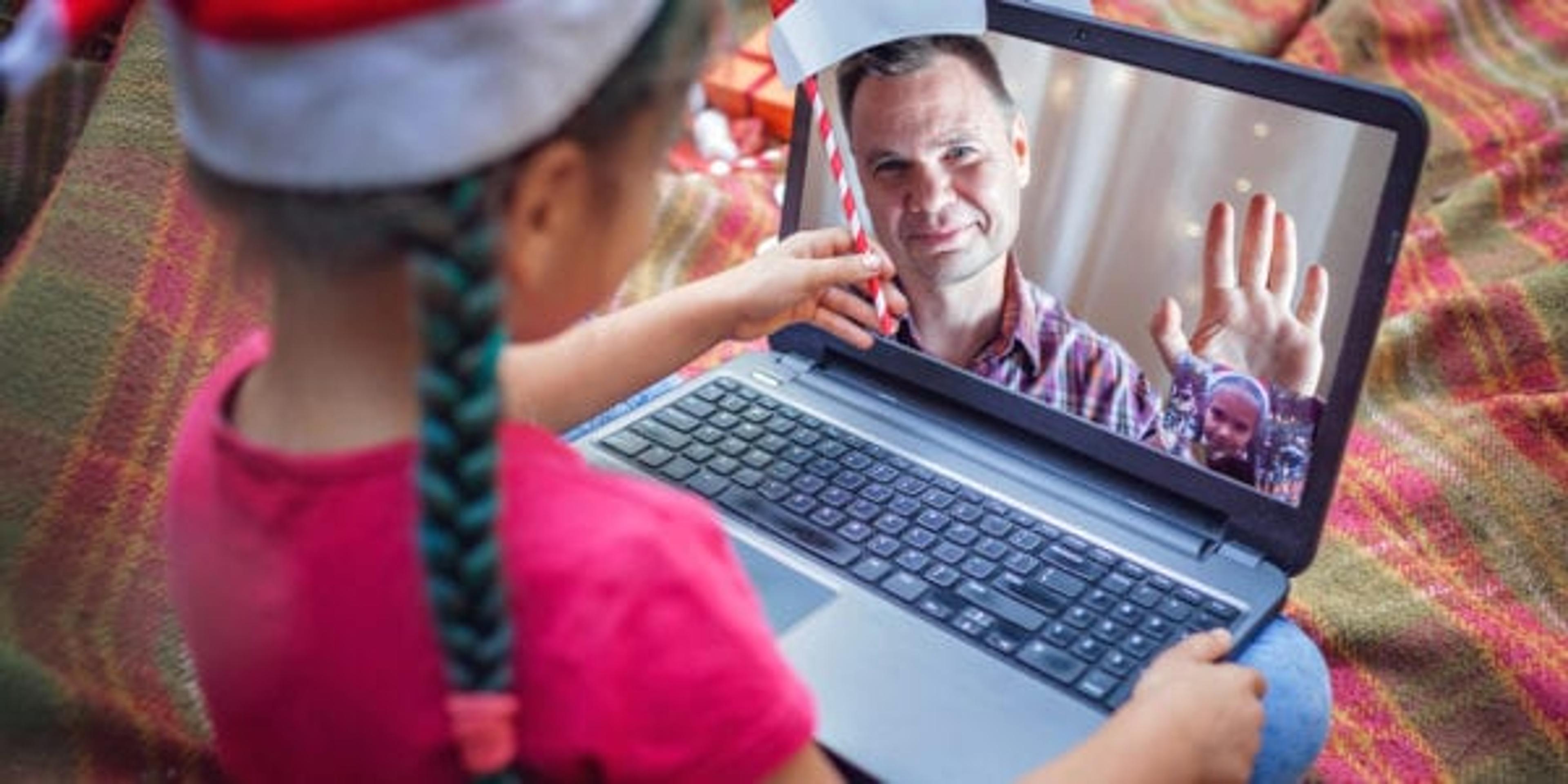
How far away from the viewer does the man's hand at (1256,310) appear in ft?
2.07

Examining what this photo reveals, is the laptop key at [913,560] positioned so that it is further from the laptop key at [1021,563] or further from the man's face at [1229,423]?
the man's face at [1229,423]

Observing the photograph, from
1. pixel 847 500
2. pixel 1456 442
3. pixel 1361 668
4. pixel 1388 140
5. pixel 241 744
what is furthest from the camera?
pixel 1456 442

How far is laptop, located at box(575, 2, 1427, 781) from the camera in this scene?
22.9 inches

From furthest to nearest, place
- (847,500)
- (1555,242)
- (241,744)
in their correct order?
(1555,242) → (847,500) → (241,744)

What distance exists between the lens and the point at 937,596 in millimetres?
635

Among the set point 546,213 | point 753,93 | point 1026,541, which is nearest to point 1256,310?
point 1026,541

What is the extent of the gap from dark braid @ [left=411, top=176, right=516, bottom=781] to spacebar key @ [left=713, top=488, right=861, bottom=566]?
316 millimetres

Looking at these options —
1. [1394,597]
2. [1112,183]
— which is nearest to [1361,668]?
[1394,597]

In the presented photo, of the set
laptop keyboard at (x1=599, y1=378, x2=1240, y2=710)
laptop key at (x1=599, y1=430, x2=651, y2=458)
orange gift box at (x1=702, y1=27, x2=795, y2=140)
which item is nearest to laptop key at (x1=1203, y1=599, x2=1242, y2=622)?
laptop keyboard at (x1=599, y1=378, x2=1240, y2=710)

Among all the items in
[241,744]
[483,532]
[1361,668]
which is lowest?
[1361,668]

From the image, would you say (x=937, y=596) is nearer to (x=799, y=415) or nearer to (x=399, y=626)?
(x=799, y=415)

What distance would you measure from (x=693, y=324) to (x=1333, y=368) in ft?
1.06

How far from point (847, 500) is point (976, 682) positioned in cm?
15

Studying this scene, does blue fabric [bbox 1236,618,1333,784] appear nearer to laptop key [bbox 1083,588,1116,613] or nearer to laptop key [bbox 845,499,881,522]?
laptop key [bbox 1083,588,1116,613]
